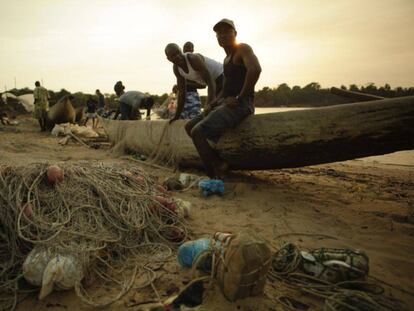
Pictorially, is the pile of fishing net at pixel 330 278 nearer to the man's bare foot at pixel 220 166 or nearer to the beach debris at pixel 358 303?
the beach debris at pixel 358 303

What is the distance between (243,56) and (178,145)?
2058 mm

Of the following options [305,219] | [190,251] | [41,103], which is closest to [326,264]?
[190,251]

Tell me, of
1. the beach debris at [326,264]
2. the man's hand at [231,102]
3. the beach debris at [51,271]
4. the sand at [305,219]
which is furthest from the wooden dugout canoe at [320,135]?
the beach debris at [51,271]

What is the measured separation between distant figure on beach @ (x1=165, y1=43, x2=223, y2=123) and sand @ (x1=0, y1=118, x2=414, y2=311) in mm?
1371

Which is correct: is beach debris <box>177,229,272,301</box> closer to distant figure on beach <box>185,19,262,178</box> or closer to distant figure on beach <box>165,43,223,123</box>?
distant figure on beach <box>185,19,262,178</box>

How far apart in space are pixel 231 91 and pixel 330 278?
8.67 feet

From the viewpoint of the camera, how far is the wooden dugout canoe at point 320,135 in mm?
Answer: 2795

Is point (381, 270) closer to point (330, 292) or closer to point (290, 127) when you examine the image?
point (330, 292)

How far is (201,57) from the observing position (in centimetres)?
455

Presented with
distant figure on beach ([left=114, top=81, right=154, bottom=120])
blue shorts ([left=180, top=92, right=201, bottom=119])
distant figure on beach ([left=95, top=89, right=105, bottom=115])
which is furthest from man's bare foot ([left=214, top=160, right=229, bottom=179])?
distant figure on beach ([left=95, top=89, right=105, bottom=115])

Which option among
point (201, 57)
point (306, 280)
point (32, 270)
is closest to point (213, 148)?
point (201, 57)

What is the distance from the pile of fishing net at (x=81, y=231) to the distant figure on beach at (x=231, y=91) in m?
1.20

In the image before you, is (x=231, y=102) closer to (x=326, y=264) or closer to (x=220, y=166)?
(x=220, y=166)

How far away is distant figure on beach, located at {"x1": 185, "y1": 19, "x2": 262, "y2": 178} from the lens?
3.58 m
